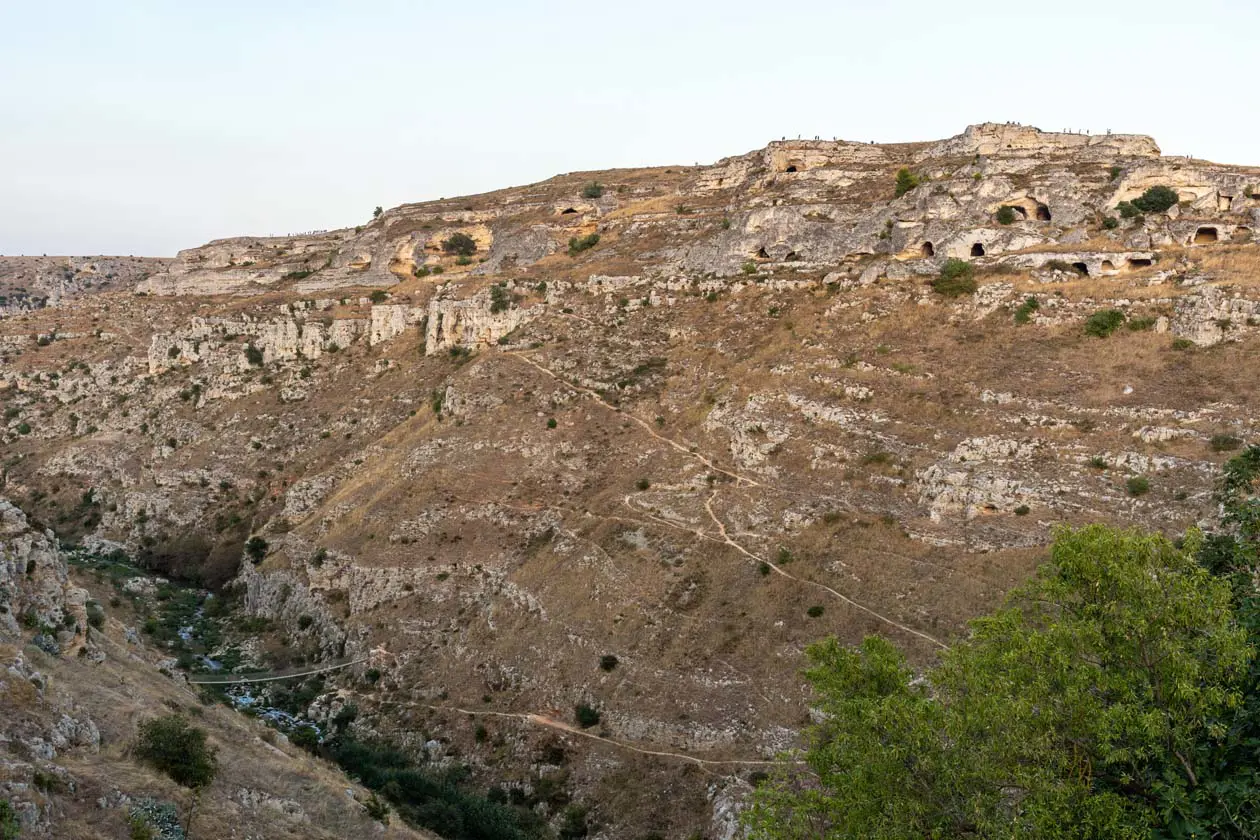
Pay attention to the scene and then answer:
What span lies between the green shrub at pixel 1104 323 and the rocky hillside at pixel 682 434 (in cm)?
13

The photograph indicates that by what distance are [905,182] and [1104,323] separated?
2304 centimetres

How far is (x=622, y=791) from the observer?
30.2 m

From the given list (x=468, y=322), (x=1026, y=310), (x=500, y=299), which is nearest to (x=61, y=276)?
(x=468, y=322)

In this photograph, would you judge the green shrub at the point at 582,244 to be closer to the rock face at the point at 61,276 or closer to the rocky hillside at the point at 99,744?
the rocky hillside at the point at 99,744

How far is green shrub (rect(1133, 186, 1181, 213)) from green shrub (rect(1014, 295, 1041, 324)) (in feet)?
45.1

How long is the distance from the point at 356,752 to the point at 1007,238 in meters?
47.0

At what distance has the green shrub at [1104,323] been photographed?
138 feet

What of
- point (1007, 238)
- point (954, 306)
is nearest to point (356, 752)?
point (954, 306)

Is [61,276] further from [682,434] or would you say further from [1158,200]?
[1158,200]

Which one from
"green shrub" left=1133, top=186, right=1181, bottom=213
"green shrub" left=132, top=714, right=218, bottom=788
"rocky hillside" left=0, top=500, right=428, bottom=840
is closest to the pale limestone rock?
"rocky hillside" left=0, top=500, right=428, bottom=840

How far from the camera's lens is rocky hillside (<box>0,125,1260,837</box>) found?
1320 inches

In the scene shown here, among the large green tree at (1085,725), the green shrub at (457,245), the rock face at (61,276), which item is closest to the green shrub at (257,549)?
the green shrub at (457,245)

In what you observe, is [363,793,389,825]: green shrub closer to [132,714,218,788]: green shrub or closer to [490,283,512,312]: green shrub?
[132,714,218,788]: green shrub

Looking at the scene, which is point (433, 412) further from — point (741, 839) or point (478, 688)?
point (741, 839)
